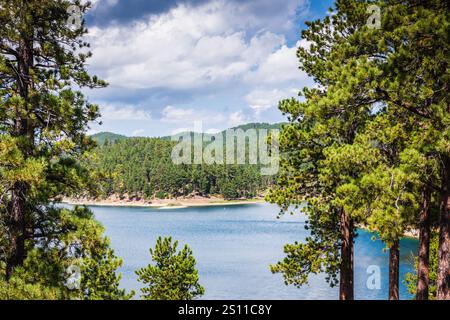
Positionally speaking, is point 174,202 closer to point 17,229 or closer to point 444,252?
point 17,229

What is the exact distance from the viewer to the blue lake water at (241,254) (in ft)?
131

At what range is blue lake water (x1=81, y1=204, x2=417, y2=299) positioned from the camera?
131 ft

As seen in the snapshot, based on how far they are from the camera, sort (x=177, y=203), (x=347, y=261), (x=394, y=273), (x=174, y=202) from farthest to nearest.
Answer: (x=174, y=202), (x=177, y=203), (x=347, y=261), (x=394, y=273)

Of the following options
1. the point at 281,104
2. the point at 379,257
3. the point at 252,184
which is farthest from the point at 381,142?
the point at 252,184

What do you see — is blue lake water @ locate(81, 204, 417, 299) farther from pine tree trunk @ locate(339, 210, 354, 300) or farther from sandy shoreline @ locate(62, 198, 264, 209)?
sandy shoreline @ locate(62, 198, 264, 209)

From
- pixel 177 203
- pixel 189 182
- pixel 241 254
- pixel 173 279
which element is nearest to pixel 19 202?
pixel 173 279

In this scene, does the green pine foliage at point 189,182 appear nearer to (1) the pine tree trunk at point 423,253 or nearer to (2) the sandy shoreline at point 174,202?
(2) the sandy shoreline at point 174,202

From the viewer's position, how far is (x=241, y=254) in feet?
190

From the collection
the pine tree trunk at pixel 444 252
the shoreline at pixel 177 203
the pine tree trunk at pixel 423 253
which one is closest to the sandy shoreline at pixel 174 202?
the shoreline at pixel 177 203

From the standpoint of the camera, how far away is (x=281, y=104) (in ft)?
62.4

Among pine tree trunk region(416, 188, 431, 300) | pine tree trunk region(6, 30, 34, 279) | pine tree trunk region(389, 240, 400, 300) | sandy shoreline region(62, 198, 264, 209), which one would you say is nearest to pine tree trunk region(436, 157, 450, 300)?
pine tree trunk region(416, 188, 431, 300)
